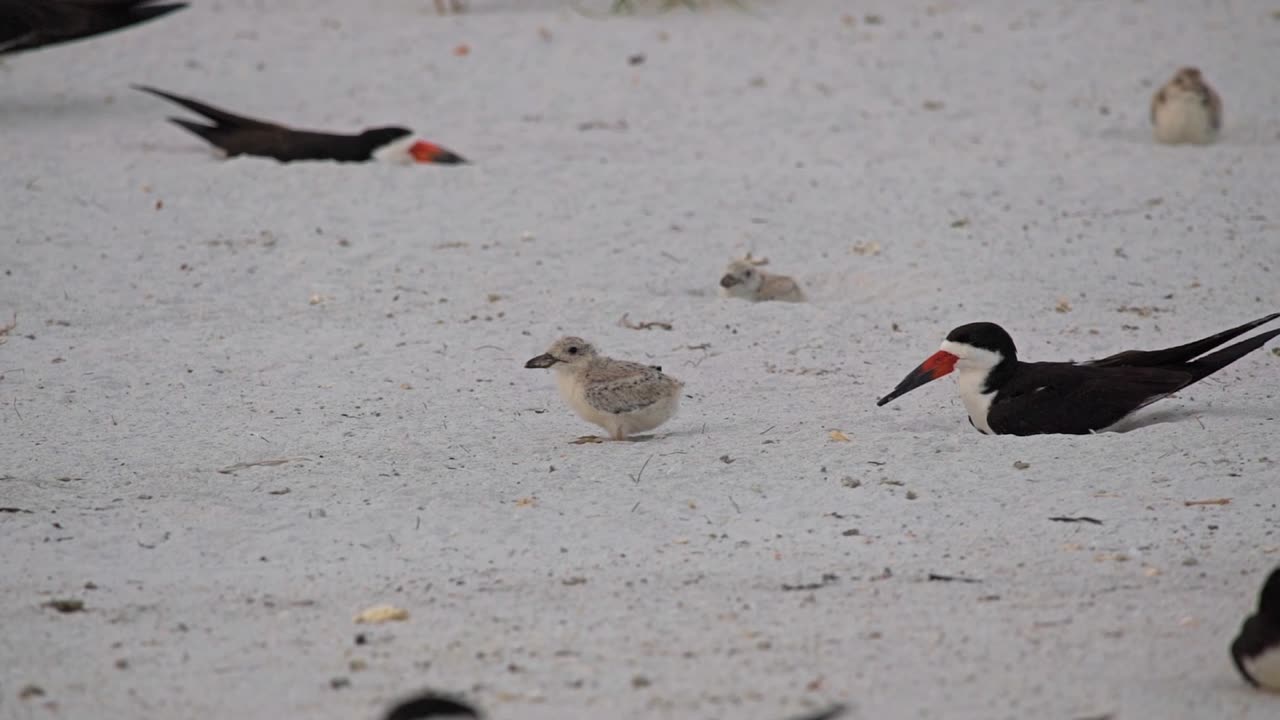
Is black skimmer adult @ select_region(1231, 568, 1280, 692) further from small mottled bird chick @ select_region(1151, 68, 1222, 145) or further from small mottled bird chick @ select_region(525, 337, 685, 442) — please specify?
small mottled bird chick @ select_region(1151, 68, 1222, 145)

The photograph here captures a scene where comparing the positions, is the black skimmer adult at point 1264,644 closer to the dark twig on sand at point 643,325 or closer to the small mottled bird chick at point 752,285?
the dark twig on sand at point 643,325

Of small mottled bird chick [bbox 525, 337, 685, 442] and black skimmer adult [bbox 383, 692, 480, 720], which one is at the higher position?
black skimmer adult [bbox 383, 692, 480, 720]

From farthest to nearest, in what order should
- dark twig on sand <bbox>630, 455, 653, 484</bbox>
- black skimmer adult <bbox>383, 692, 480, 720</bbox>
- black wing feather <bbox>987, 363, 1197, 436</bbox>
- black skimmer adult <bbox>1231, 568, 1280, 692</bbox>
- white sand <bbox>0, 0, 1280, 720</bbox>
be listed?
black wing feather <bbox>987, 363, 1197, 436</bbox>, dark twig on sand <bbox>630, 455, 653, 484</bbox>, white sand <bbox>0, 0, 1280, 720</bbox>, black skimmer adult <bbox>1231, 568, 1280, 692</bbox>, black skimmer adult <bbox>383, 692, 480, 720</bbox>

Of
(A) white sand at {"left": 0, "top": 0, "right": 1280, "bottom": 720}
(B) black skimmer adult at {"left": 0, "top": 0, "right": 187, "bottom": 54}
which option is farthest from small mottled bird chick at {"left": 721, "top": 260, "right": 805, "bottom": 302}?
(B) black skimmer adult at {"left": 0, "top": 0, "right": 187, "bottom": 54}

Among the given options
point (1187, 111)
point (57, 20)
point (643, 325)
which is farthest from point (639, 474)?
point (57, 20)

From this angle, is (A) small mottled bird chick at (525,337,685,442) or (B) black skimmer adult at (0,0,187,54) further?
(B) black skimmer adult at (0,0,187,54)

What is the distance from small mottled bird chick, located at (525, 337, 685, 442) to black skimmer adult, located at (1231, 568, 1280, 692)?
2574 mm

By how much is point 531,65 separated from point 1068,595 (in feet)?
28.0

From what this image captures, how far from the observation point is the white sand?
388 cm

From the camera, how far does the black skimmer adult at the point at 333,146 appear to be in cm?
965

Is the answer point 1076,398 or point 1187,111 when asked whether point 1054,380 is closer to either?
point 1076,398

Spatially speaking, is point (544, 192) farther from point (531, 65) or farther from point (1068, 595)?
point (1068, 595)

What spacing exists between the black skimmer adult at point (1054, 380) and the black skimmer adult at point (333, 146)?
15.3 feet

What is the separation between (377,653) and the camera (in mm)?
3857
